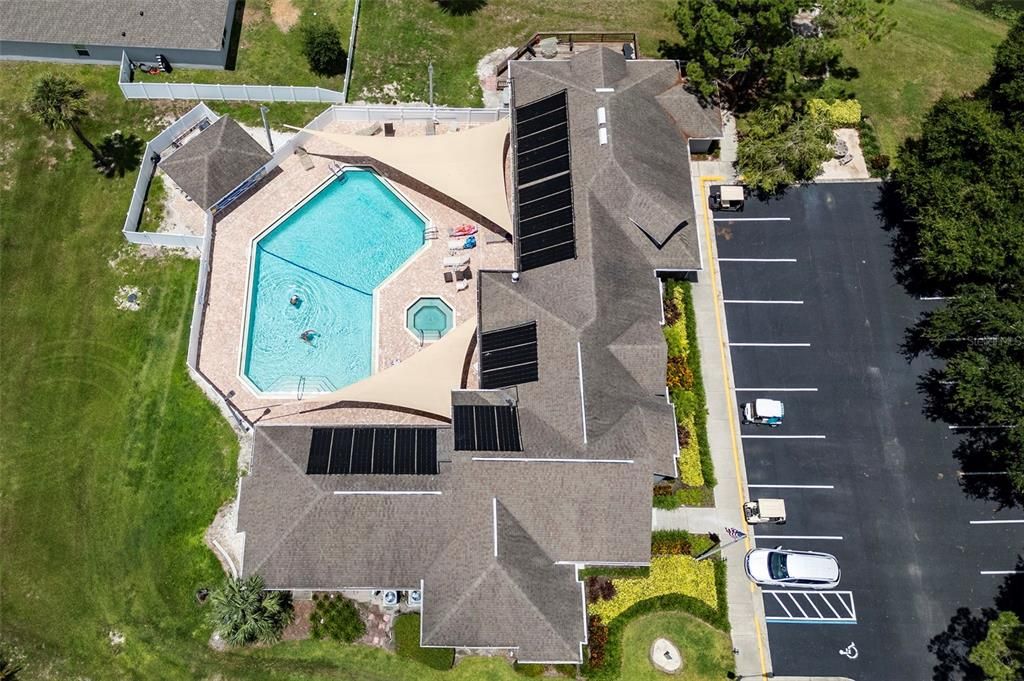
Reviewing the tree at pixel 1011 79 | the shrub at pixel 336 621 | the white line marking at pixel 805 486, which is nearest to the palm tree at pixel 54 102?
the shrub at pixel 336 621

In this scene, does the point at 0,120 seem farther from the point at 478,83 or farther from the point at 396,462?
the point at 396,462

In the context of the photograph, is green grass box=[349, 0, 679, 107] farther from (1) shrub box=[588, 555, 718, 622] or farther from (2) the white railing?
(1) shrub box=[588, 555, 718, 622]

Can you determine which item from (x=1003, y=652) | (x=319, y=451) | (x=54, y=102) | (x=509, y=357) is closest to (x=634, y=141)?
(x=509, y=357)

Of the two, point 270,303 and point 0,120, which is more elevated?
point 0,120

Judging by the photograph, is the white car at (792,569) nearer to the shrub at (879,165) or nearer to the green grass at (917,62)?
the shrub at (879,165)

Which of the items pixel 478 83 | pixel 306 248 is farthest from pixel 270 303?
pixel 478 83

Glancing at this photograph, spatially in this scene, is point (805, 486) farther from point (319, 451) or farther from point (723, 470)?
point (319, 451)

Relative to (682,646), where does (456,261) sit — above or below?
above
